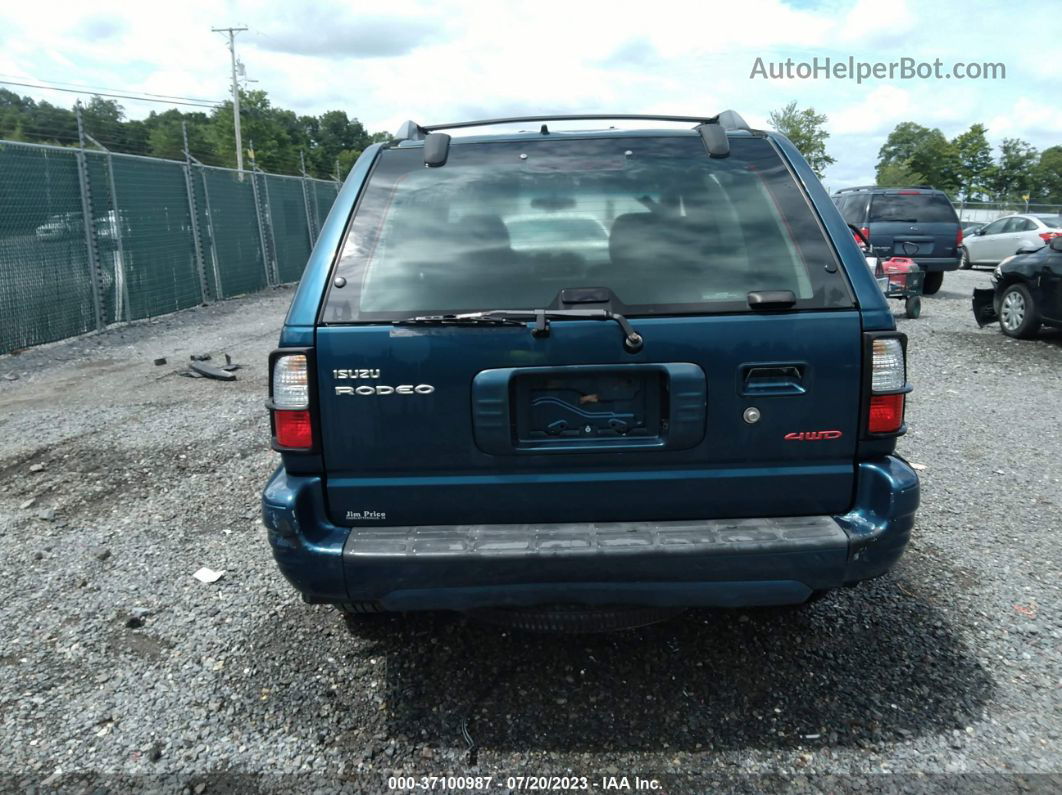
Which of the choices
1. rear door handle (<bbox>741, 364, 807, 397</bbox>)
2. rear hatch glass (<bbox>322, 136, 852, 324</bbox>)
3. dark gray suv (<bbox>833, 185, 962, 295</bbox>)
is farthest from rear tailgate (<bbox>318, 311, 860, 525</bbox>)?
dark gray suv (<bbox>833, 185, 962, 295</bbox>)

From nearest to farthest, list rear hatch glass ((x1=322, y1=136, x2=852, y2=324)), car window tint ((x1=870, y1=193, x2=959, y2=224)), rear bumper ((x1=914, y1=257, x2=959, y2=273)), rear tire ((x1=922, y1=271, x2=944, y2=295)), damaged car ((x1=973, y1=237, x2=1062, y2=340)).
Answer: rear hatch glass ((x1=322, y1=136, x2=852, y2=324)) → damaged car ((x1=973, y1=237, x2=1062, y2=340)) → rear bumper ((x1=914, y1=257, x2=959, y2=273)) → car window tint ((x1=870, y1=193, x2=959, y2=224)) → rear tire ((x1=922, y1=271, x2=944, y2=295))

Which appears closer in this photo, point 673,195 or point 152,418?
point 673,195

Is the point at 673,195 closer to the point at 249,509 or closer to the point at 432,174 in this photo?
the point at 432,174

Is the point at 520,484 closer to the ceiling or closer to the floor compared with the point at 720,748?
closer to the ceiling

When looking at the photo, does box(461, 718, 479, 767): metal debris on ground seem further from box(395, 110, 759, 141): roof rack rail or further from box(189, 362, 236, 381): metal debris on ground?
box(189, 362, 236, 381): metal debris on ground

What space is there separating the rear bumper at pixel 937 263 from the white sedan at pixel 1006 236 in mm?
3614

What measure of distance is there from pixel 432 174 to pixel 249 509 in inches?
100

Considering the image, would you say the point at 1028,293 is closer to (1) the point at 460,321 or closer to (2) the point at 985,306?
(2) the point at 985,306

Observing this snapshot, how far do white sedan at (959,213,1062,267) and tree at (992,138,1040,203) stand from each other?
55595 millimetres

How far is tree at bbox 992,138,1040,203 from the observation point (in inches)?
2662

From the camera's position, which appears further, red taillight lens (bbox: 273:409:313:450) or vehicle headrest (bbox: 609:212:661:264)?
vehicle headrest (bbox: 609:212:661:264)

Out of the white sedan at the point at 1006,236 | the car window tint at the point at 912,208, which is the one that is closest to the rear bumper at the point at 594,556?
the car window tint at the point at 912,208

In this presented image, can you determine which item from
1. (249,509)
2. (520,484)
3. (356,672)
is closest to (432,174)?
(520,484)

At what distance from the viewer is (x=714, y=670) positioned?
2918 millimetres
